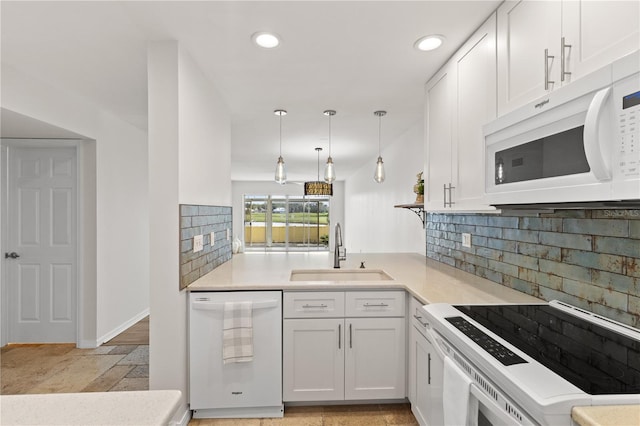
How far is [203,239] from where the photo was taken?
2545mm

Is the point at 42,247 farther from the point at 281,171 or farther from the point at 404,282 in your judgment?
the point at 404,282

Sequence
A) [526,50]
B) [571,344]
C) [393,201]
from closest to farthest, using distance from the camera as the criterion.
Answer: [571,344], [526,50], [393,201]

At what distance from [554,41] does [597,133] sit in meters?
0.55

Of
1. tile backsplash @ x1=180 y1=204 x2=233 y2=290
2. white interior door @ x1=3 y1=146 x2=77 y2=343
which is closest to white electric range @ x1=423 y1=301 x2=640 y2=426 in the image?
tile backsplash @ x1=180 y1=204 x2=233 y2=290

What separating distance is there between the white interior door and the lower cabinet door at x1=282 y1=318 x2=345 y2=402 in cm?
265

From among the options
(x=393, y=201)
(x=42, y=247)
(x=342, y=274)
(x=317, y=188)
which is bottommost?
(x=342, y=274)

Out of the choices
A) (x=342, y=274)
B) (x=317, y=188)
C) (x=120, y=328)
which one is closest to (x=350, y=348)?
(x=342, y=274)

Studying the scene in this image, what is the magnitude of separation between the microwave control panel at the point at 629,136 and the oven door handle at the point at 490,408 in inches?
27.5

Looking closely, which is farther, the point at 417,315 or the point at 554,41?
the point at 417,315

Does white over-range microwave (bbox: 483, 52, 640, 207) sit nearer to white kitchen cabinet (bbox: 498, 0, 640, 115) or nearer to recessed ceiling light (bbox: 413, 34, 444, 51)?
white kitchen cabinet (bbox: 498, 0, 640, 115)

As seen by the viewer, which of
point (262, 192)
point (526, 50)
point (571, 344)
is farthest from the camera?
point (262, 192)

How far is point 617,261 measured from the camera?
→ 1345 mm

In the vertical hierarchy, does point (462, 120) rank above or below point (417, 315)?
above

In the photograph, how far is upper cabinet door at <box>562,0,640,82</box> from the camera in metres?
0.98
